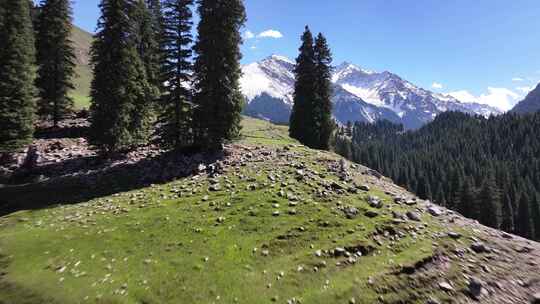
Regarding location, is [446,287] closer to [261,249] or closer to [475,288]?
[475,288]

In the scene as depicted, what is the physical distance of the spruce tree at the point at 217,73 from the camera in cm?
3177

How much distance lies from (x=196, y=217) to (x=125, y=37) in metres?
23.2

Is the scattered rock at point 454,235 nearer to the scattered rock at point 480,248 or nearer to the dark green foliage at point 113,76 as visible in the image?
the scattered rock at point 480,248

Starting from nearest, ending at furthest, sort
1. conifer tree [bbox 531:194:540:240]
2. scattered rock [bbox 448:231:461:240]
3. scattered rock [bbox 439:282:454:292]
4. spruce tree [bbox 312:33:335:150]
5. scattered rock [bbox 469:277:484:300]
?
scattered rock [bbox 469:277:484:300] < scattered rock [bbox 439:282:454:292] < scattered rock [bbox 448:231:461:240] < spruce tree [bbox 312:33:335:150] < conifer tree [bbox 531:194:540:240]

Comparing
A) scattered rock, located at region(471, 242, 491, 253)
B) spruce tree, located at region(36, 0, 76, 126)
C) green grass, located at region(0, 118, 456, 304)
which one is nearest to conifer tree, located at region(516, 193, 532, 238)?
green grass, located at region(0, 118, 456, 304)

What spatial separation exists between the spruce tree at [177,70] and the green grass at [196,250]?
1084cm

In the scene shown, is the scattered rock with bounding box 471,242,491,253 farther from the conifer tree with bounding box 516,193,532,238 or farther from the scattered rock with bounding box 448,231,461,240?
the conifer tree with bounding box 516,193,532,238

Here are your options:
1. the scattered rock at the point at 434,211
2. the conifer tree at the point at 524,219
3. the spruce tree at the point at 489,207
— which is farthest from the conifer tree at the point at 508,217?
the scattered rock at the point at 434,211

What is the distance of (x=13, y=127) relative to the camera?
36.0 meters

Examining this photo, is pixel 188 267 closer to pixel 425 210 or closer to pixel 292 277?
pixel 292 277

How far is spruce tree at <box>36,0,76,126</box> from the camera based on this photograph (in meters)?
44.8

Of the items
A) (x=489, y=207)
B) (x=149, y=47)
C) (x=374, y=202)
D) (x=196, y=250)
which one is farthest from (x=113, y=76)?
(x=489, y=207)

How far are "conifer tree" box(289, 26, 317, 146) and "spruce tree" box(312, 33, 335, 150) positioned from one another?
0.60 meters

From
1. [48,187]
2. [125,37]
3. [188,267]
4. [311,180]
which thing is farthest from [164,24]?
[188,267]
